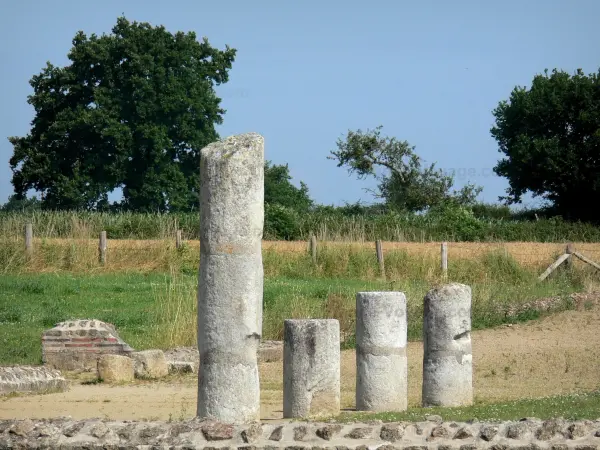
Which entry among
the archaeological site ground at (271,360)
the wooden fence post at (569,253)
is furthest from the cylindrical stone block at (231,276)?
the wooden fence post at (569,253)

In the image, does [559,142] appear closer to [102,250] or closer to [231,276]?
[102,250]

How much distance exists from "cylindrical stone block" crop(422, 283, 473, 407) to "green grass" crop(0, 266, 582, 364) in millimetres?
5779

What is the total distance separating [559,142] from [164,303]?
29516 millimetres

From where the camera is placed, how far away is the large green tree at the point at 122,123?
4700cm

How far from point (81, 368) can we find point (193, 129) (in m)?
32.3

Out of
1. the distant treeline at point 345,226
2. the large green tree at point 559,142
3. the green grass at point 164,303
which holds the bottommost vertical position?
the green grass at point 164,303

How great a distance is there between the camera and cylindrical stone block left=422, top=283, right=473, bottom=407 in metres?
13.3

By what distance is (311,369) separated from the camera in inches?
496

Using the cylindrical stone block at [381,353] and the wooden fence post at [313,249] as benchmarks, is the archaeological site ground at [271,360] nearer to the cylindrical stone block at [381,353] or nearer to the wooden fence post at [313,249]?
the cylindrical stone block at [381,353]

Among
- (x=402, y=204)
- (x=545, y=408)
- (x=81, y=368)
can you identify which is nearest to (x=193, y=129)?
(x=402, y=204)

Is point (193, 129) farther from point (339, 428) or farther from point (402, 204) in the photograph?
point (339, 428)

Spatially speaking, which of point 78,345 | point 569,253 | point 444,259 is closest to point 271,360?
point 78,345

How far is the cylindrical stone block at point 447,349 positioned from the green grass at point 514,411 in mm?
461

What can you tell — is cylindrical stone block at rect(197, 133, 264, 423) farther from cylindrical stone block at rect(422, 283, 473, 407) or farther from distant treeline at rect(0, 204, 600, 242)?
distant treeline at rect(0, 204, 600, 242)
